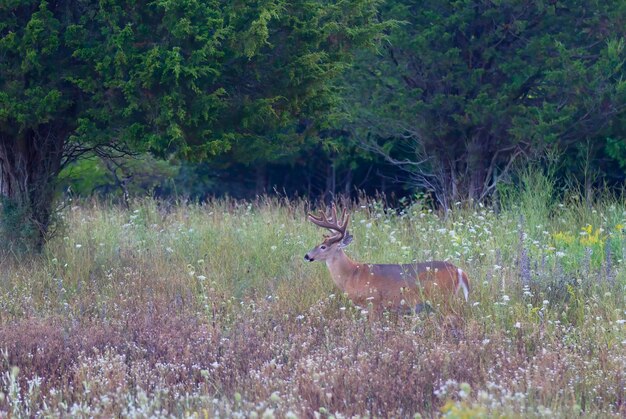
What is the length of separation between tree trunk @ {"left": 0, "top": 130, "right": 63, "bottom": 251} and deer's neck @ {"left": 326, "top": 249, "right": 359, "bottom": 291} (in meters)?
3.62

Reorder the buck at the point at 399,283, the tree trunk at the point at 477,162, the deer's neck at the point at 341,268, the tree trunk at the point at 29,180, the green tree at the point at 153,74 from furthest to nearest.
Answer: the tree trunk at the point at 477,162, the tree trunk at the point at 29,180, the green tree at the point at 153,74, the deer's neck at the point at 341,268, the buck at the point at 399,283

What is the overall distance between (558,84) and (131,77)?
34.3 feet

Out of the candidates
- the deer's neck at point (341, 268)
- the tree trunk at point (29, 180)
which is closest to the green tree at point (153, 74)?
the tree trunk at point (29, 180)

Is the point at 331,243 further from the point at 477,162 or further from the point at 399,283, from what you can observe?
the point at 477,162

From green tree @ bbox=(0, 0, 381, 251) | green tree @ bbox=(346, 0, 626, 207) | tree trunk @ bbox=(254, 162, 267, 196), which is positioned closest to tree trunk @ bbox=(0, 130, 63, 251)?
green tree @ bbox=(0, 0, 381, 251)

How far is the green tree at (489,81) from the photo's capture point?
57.0 ft

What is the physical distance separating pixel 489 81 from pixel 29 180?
10.7m

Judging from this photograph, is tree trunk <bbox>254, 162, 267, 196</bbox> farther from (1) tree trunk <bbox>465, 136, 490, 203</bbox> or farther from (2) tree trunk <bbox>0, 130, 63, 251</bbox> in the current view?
(2) tree trunk <bbox>0, 130, 63, 251</bbox>

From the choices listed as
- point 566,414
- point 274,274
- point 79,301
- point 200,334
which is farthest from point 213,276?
point 566,414

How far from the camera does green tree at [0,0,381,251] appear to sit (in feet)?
31.8

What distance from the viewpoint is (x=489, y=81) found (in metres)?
18.8

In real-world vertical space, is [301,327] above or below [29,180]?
below

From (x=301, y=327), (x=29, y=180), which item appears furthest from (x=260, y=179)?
(x=301, y=327)

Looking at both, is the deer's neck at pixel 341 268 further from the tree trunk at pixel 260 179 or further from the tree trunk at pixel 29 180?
the tree trunk at pixel 260 179
